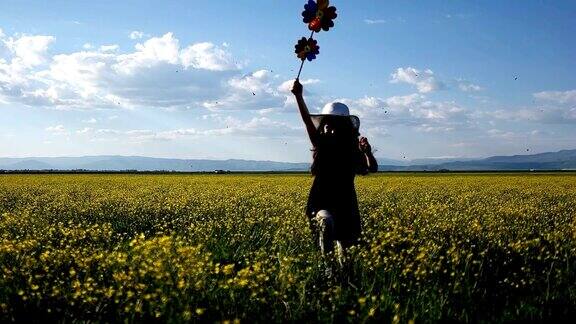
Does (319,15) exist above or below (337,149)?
above

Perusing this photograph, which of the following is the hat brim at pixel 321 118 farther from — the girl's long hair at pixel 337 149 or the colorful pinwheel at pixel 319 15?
the colorful pinwheel at pixel 319 15

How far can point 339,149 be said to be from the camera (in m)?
5.98

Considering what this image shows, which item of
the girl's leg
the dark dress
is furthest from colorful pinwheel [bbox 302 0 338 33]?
the girl's leg

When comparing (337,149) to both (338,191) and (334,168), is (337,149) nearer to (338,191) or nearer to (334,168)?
(334,168)

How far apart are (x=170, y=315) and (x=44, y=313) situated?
1.35 metres

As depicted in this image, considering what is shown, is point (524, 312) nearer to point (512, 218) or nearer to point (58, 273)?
point (58, 273)

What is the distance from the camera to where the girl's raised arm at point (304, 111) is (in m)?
5.59

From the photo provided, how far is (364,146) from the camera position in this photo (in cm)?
616

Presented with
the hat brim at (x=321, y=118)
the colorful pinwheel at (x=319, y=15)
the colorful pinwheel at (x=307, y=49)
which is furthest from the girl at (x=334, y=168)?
the colorful pinwheel at (x=319, y=15)

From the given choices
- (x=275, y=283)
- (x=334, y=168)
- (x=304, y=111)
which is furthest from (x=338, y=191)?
(x=275, y=283)

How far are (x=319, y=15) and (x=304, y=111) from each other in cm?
102

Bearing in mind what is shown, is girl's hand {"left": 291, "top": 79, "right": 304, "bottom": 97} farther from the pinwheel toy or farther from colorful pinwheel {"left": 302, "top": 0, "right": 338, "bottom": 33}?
colorful pinwheel {"left": 302, "top": 0, "right": 338, "bottom": 33}

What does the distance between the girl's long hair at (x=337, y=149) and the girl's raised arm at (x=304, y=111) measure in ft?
0.21

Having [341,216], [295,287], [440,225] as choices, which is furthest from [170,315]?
[440,225]
